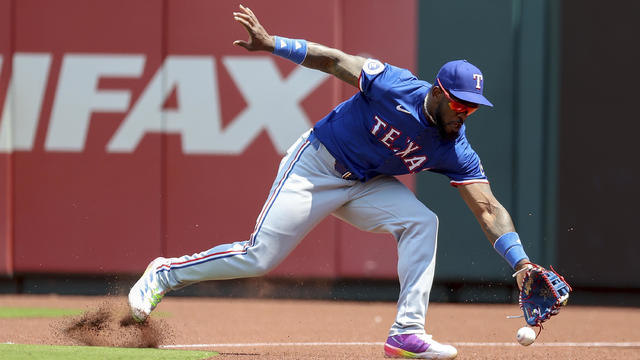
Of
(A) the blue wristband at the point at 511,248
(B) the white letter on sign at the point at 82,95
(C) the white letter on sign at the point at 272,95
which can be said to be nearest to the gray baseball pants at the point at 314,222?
(A) the blue wristband at the point at 511,248

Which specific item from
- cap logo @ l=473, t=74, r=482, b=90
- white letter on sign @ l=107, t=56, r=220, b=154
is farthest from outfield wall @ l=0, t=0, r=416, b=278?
cap logo @ l=473, t=74, r=482, b=90

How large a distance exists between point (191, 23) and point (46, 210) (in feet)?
7.07

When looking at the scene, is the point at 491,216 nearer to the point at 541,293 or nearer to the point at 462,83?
the point at 541,293

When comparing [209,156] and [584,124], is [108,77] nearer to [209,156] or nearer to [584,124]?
[209,156]

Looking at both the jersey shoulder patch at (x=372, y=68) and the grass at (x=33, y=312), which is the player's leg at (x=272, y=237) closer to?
the jersey shoulder patch at (x=372, y=68)

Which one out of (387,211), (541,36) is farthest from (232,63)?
(387,211)

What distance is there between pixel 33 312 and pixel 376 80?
4215 mm

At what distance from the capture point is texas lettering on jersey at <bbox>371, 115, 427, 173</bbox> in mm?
4980

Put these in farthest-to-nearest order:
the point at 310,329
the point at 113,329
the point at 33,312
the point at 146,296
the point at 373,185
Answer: the point at 33,312 → the point at 310,329 → the point at 113,329 → the point at 373,185 → the point at 146,296

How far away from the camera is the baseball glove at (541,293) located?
16.1 feet

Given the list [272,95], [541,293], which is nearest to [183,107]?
[272,95]

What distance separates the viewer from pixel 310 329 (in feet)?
24.1

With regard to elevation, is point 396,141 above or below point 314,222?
above

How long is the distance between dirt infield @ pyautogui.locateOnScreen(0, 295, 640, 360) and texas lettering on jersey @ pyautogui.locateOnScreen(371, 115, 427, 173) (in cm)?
114
